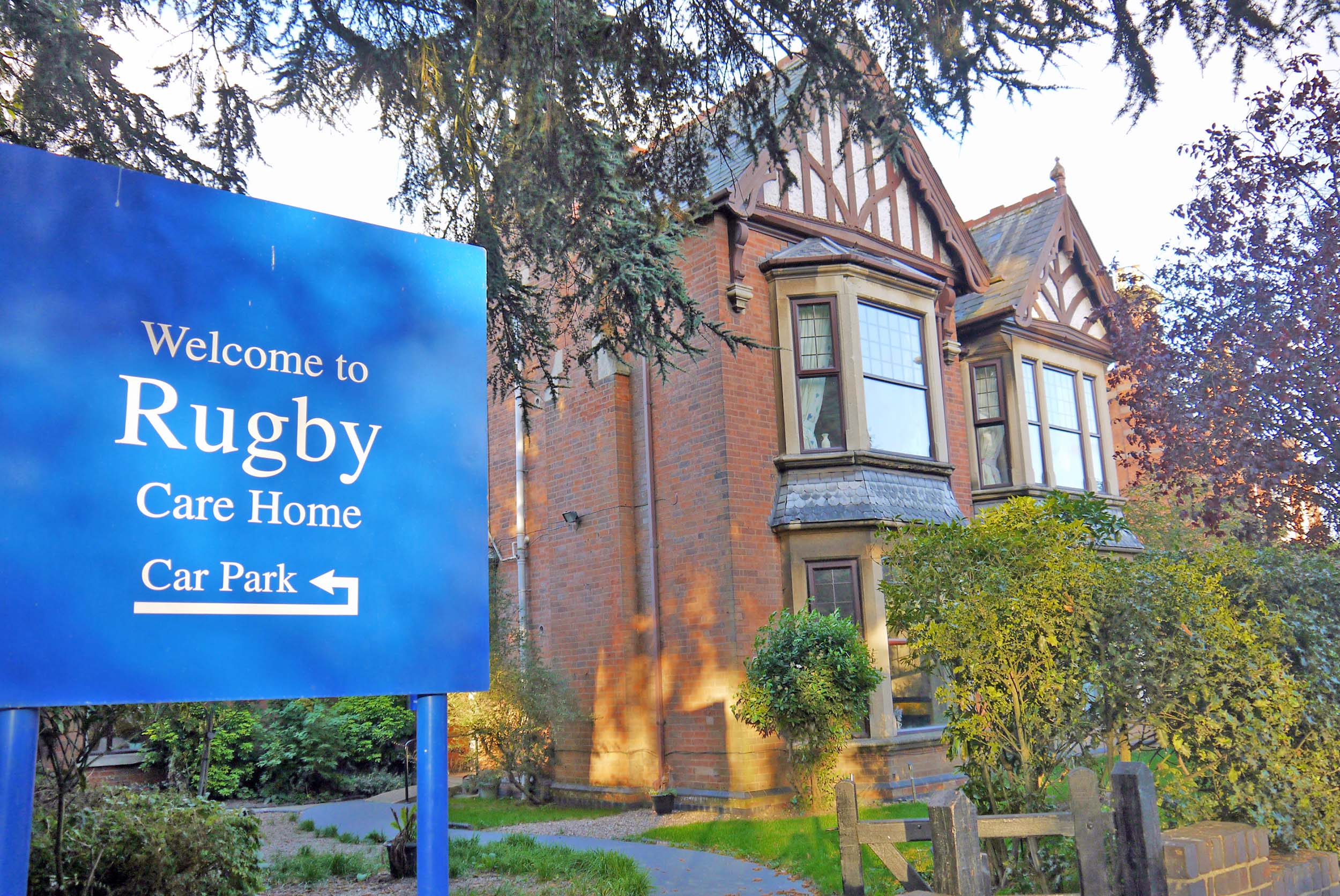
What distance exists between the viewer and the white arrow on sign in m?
2.76

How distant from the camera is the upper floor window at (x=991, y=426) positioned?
1683 cm

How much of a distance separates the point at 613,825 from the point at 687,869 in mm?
3216

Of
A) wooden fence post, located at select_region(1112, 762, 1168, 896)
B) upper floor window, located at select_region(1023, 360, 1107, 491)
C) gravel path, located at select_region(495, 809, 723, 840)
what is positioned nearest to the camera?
wooden fence post, located at select_region(1112, 762, 1168, 896)

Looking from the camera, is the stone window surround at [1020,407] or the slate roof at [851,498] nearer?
the slate roof at [851,498]

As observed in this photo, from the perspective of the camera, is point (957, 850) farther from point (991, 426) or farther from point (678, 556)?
point (991, 426)

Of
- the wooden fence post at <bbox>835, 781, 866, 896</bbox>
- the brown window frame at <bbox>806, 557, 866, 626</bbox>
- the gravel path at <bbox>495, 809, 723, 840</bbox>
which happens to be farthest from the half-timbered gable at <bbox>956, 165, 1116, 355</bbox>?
the wooden fence post at <bbox>835, 781, 866, 896</bbox>

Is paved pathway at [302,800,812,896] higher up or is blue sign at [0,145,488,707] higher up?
blue sign at [0,145,488,707]

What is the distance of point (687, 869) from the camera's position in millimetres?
8945

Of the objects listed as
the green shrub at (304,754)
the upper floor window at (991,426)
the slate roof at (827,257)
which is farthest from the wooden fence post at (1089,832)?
the green shrub at (304,754)

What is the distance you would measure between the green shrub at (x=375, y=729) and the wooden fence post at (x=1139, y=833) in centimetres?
1349

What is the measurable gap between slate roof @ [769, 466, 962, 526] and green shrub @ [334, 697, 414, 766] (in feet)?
24.9

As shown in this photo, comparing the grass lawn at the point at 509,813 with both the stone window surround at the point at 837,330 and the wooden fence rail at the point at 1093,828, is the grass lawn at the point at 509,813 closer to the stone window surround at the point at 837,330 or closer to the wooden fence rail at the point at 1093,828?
the stone window surround at the point at 837,330

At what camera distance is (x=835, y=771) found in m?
12.1

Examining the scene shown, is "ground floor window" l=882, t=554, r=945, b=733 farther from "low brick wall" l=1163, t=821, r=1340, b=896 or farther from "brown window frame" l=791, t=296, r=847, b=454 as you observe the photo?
"low brick wall" l=1163, t=821, r=1340, b=896
